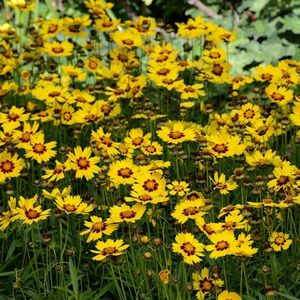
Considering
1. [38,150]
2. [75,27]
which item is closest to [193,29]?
[75,27]

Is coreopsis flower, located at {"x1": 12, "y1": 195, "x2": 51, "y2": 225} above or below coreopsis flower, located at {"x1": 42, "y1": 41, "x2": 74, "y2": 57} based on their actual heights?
below

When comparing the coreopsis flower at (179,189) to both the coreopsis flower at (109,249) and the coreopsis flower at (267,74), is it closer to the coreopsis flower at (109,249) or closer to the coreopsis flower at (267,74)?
the coreopsis flower at (109,249)

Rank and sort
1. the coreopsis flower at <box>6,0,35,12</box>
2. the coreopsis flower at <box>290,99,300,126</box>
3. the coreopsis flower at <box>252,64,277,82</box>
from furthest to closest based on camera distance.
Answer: the coreopsis flower at <box>6,0,35,12</box> → the coreopsis flower at <box>252,64,277,82</box> → the coreopsis flower at <box>290,99,300,126</box>

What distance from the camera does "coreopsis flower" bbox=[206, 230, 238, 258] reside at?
2150 mm

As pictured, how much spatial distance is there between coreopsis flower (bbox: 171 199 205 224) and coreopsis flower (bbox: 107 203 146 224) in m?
0.09

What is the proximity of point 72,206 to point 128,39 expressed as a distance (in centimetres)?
134

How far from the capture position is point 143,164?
2639 millimetres

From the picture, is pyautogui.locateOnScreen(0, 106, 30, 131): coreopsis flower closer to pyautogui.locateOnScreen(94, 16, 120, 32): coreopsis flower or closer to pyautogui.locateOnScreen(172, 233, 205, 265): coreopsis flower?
pyautogui.locateOnScreen(94, 16, 120, 32): coreopsis flower

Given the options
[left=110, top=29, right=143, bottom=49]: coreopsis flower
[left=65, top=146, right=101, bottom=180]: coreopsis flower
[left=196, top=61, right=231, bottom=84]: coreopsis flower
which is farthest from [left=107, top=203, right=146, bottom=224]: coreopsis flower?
[left=110, top=29, right=143, bottom=49]: coreopsis flower

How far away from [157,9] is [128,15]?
38 cm

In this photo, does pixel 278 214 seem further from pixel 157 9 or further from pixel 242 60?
pixel 157 9

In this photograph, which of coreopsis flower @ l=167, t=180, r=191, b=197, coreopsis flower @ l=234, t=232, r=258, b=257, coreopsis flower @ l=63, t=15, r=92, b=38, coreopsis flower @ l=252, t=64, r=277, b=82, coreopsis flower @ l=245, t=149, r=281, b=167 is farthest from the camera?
coreopsis flower @ l=63, t=15, r=92, b=38

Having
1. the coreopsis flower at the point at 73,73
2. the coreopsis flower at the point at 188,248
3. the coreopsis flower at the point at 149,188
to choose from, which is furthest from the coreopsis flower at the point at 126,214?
the coreopsis flower at the point at 73,73

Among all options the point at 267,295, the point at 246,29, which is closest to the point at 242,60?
the point at 246,29
